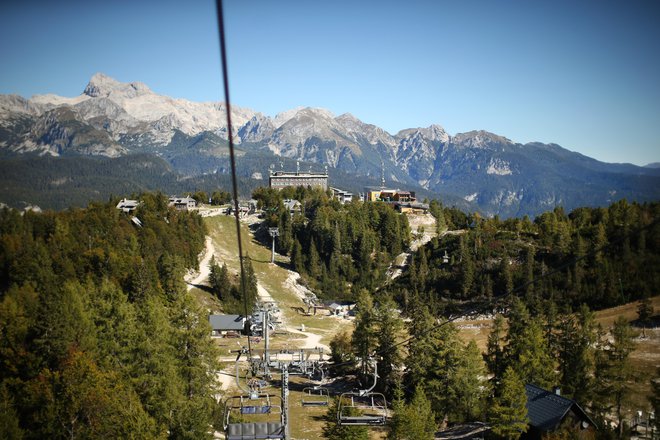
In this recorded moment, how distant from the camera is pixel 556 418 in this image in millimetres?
33375

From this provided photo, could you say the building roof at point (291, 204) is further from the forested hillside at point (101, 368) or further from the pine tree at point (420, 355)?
the pine tree at point (420, 355)

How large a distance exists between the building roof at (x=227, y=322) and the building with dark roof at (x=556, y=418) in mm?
50309

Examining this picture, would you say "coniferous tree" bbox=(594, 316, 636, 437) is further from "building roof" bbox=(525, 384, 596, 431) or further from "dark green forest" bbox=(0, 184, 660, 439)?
"building roof" bbox=(525, 384, 596, 431)

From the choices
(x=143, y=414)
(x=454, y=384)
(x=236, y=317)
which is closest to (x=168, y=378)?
(x=143, y=414)

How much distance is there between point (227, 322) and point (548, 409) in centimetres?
5398

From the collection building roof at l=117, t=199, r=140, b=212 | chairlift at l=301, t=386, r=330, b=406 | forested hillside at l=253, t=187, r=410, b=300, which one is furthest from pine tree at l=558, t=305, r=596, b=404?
building roof at l=117, t=199, r=140, b=212

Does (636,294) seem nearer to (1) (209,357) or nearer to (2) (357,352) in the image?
(2) (357,352)

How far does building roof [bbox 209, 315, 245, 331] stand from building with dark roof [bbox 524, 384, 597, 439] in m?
50.3

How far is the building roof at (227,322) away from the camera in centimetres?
7838

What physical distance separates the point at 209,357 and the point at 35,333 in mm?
15547

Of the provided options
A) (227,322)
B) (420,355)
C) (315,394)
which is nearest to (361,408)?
(420,355)

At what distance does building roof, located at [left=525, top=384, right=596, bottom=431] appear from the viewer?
110 ft

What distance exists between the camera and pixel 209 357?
3778 centimetres

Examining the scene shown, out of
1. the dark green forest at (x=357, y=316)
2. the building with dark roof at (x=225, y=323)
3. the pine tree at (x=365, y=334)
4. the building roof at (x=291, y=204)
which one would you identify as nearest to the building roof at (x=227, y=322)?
the building with dark roof at (x=225, y=323)
